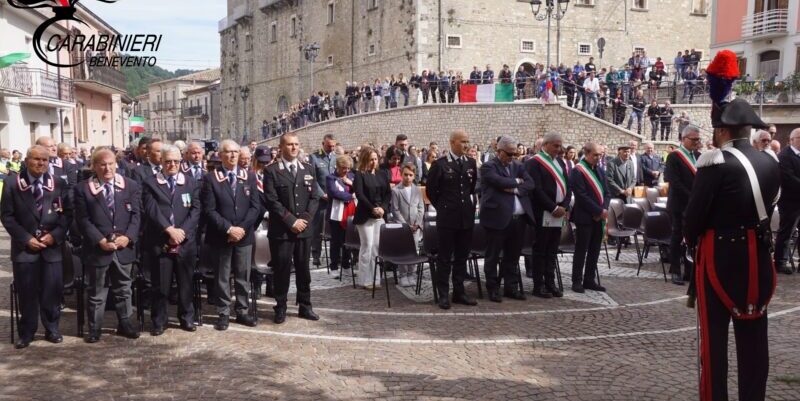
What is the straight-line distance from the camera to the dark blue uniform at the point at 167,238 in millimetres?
6621

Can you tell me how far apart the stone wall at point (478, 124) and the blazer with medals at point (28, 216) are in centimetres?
1905

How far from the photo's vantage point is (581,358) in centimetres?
585

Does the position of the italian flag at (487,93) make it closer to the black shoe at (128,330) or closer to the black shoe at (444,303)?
the black shoe at (444,303)

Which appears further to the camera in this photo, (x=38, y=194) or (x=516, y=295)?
(x=516, y=295)

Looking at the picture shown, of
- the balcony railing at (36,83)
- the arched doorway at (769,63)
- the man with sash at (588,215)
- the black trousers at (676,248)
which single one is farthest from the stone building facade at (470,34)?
the man with sash at (588,215)

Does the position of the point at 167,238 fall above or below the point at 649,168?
below

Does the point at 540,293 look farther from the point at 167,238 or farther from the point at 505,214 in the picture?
the point at 167,238

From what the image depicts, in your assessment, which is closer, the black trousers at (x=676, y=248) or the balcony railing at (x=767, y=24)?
the black trousers at (x=676, y=248)

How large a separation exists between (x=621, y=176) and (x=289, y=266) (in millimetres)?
7033

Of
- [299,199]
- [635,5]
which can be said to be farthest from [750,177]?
[635,5]

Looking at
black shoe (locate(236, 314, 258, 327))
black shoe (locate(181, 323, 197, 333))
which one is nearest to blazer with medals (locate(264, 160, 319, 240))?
black shoe (locate(236, 314, 258, 327))

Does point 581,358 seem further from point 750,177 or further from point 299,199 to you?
point 299,199

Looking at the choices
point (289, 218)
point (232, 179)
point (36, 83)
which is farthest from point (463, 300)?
point (36, 83)

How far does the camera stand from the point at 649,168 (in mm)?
13594
